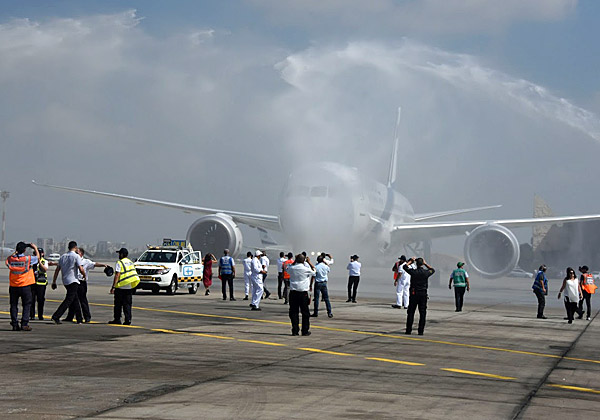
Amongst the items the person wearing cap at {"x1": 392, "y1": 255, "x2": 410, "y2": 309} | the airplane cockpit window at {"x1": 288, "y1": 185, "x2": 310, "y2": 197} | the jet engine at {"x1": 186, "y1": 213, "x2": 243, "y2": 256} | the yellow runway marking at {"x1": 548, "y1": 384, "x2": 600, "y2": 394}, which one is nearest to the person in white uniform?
the person wearing cap at {"x1": 392, "y1": 255, "x2": 410, "y2": 309}

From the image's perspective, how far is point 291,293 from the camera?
→ 17.1 metres

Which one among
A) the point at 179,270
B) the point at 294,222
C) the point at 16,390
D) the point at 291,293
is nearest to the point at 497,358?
the point at 291,293

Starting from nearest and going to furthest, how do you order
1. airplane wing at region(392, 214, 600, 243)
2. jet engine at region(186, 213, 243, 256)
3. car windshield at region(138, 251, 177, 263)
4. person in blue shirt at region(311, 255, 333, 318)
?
person in blue shirt at region(311, 255, 333, 318)
car windshield at region(138, 251, 177, 263)
jet engine at region(186, 213, 243, 256)
airplane wing at region(392, 214, 600, 243)

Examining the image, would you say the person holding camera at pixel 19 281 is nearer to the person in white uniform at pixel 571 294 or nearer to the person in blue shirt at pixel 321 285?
the person in blue shirt at pixel 321 285

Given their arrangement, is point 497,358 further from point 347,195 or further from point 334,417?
point 347,195

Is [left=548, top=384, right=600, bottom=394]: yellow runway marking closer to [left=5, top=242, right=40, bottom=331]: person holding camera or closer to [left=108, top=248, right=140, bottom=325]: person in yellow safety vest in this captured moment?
[left=108, top=248, right=140, bottom=325]: person in yellow safety vest

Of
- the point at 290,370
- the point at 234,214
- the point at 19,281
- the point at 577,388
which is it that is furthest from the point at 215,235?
the point at 577,388

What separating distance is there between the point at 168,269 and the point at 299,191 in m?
9.42

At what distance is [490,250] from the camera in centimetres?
3978

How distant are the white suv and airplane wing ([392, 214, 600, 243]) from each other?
15.1 meters

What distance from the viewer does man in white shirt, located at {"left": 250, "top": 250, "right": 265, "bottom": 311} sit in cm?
2375

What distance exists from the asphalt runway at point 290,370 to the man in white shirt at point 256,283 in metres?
3.11

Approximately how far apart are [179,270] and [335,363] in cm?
1954

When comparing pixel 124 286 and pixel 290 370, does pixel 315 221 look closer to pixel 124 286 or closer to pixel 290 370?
pixel 124 286
